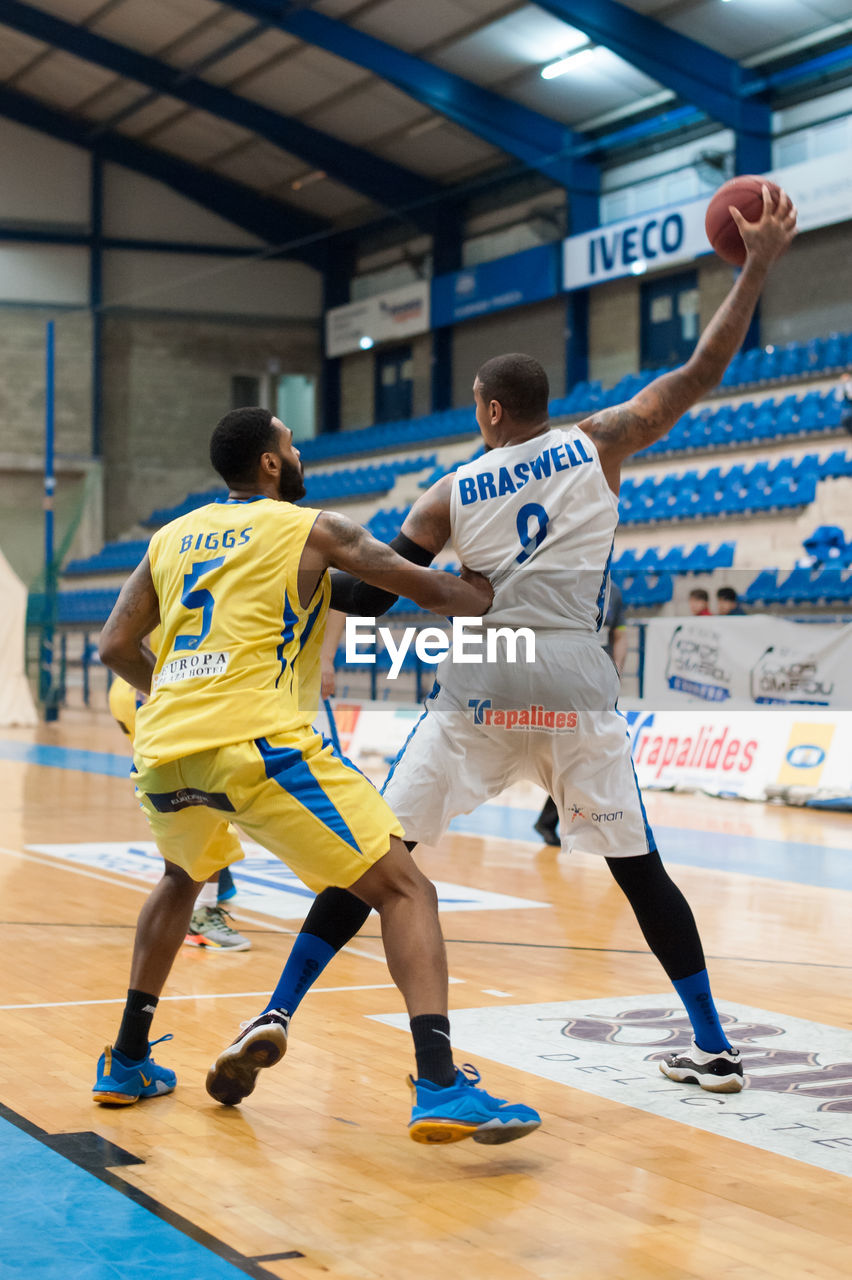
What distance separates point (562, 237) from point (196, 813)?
878 inches

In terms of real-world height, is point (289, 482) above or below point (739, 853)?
above

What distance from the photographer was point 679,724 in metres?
12.6

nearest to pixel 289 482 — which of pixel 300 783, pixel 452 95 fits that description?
pixel 300 783

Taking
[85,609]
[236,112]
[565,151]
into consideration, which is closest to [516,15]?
[565,151]

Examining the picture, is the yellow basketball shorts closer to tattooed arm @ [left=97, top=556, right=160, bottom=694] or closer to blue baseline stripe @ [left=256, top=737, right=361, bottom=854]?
blue baseline stripe @ [left=256, top=737, right=361, bottom=854]

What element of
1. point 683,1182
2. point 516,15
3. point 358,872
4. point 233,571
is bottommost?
point 683,1182

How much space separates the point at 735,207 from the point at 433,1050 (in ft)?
7.58

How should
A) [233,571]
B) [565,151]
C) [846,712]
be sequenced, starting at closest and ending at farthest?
[233,571]
[846,712]
[565,151]

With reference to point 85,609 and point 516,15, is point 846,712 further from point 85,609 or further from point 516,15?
point 85,609

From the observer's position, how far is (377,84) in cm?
2414

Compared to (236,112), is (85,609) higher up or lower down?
lower down

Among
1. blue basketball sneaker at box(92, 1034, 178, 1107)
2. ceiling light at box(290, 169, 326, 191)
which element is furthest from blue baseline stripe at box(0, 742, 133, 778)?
ceiling light at box(290, 169, 326, 191)

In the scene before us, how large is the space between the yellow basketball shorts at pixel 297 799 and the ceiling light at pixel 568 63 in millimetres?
19642

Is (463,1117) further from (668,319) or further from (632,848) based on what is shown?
(668,319)
